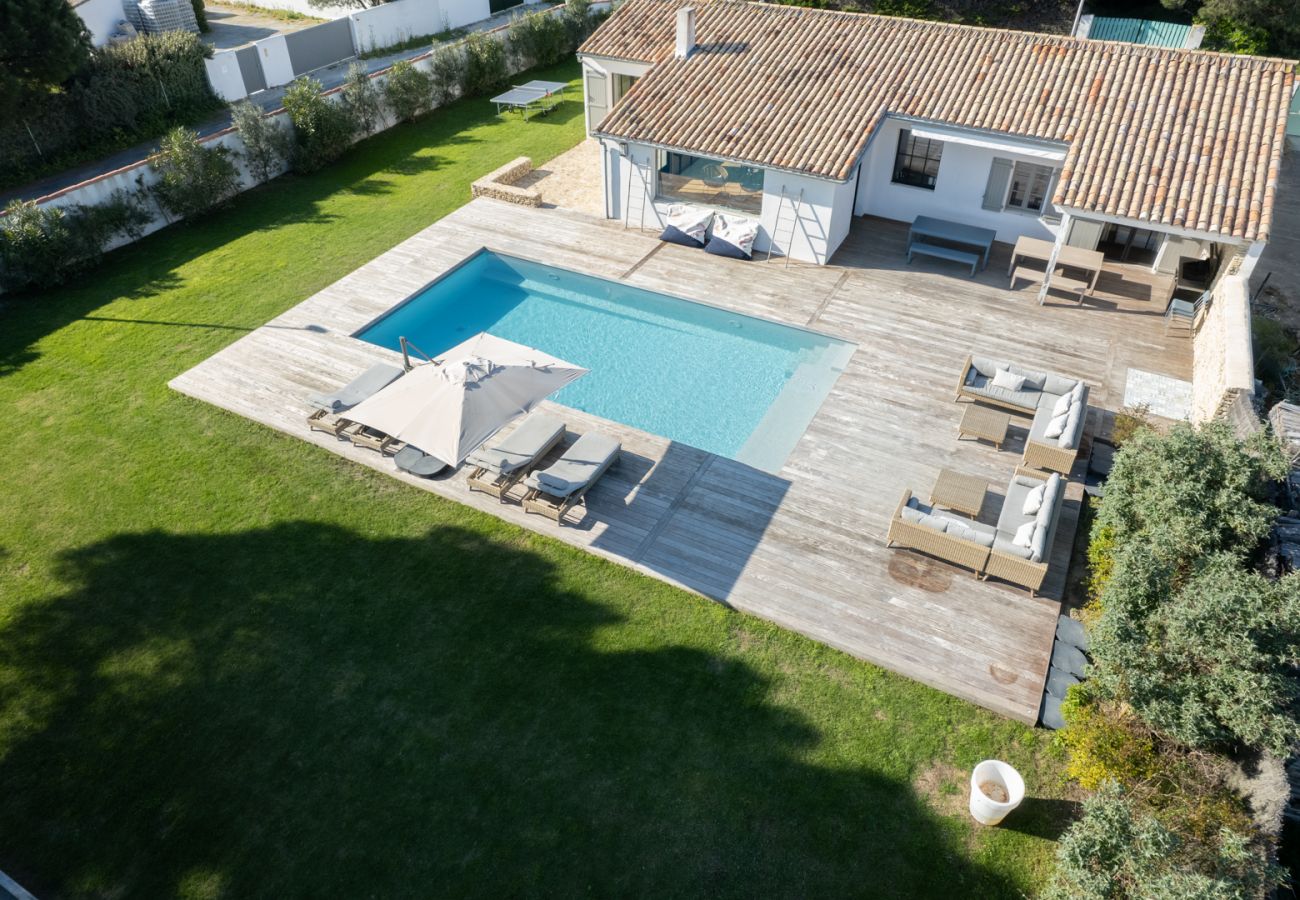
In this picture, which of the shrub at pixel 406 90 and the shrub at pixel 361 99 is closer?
the shrub at pixel 361 99

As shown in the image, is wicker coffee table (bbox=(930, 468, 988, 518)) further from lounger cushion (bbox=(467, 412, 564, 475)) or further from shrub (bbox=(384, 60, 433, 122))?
shrub (bbox=(384, 60, 433, 122))

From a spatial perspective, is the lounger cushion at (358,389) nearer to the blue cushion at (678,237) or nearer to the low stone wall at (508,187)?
the blue cushion at (678,237)

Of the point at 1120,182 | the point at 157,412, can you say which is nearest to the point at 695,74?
the point at 1120,182

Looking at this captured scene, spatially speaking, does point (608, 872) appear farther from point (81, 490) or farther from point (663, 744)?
point (81, 490)

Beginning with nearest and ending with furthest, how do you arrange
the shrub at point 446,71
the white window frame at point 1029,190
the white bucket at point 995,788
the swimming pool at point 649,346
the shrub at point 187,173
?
the white bucket at point 995,788
the swimming pool at point 649,346
the white window frame at point 1029,190
the shrub at point 187,173
the shrub at point 446,71

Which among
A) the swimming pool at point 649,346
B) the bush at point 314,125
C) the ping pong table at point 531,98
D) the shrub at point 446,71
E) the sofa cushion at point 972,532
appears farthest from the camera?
the shrub at point 446,71

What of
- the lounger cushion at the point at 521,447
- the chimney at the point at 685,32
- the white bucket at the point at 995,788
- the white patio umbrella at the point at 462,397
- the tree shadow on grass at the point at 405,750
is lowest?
the tree shadow on grass at the point at 405,750

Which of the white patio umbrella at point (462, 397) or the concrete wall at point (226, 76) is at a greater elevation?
the concrete wall at point (226, 76)

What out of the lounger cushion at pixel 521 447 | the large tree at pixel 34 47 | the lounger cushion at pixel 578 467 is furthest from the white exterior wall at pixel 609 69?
the large tree at pixel 34 47
